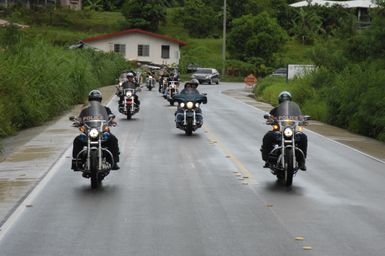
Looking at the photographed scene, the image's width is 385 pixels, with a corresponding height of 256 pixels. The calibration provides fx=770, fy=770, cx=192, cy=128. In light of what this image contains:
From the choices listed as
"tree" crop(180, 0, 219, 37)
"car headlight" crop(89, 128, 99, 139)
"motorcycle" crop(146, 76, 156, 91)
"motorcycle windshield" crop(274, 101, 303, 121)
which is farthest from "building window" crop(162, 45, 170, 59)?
"car headlight" crop(89, 128, 99, 139)

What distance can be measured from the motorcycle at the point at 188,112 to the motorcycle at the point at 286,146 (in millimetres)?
8459

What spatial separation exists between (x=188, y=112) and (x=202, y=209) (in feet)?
37.6

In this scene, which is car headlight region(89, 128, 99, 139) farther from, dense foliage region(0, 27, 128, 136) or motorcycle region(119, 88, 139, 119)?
motorcycle region(119, 88, 139, 119)

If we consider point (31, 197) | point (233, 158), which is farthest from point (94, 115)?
point (233, 158)

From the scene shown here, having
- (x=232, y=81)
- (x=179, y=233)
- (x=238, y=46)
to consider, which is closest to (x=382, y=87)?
(x=179, y=233)

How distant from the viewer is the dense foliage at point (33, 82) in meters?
24.2

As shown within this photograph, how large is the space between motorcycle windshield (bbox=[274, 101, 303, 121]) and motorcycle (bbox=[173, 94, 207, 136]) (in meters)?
8.52

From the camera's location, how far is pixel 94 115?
1336 centimetres

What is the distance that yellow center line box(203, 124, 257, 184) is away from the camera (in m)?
14.7

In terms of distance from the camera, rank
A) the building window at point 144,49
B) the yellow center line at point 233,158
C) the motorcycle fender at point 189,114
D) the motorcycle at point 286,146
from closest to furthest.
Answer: the motorcycle at point 286,146
the yellow center line at point 233,158
the motorcycle fender at point 189,114
the building window at point 144,49

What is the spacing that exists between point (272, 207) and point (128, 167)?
501cm

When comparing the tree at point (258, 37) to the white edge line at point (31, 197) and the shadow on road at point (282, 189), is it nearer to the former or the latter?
the white edge line at point (31, 197)

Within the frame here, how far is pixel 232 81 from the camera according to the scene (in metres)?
82.3

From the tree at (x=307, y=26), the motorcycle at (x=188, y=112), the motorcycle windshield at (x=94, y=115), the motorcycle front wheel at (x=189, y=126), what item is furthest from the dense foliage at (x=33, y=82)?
the tree at (x=307, y=26)
